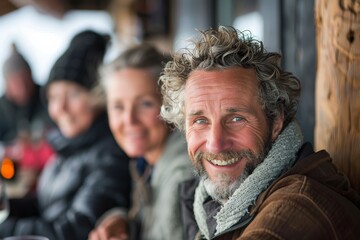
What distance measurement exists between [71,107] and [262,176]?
1655 millimetres

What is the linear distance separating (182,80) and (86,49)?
157 cm

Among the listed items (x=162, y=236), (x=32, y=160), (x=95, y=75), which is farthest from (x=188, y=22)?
(x=162, y=236)

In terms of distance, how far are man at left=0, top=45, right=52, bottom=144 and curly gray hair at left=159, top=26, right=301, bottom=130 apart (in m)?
3.86

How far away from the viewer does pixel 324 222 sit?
39.6 inches

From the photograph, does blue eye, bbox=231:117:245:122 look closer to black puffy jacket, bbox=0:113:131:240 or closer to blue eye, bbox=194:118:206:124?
blue eye, bbox=194:118:206:124

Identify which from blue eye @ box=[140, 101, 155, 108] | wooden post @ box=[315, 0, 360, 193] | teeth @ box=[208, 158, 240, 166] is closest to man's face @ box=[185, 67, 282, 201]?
teeth @ box=[208, 158, 240, 166]

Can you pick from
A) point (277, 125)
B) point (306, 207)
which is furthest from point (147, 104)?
point (306, 207)

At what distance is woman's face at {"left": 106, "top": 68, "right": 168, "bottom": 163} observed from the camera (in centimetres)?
188

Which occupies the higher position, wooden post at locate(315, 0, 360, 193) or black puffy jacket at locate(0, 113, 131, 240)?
wooden post at locate(315, 0, 360, 193)

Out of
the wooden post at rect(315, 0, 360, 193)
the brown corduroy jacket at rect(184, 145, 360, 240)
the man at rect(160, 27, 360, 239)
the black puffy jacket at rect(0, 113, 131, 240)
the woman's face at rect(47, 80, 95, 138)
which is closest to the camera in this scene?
the brown corduroy jacket at rect(184, 145, 360, 240)

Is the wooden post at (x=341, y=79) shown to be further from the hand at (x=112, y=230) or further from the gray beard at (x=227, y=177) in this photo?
the hand at (x=112, y=230)

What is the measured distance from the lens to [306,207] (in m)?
1.00

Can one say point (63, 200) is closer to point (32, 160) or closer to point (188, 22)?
point (32, 160)

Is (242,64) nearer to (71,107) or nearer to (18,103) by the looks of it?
(71,107)
